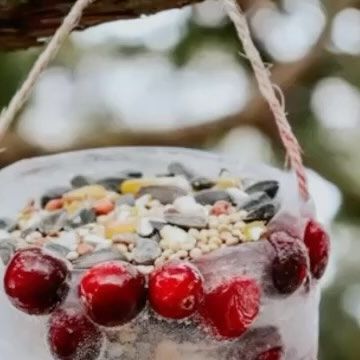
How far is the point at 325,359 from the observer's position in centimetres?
87

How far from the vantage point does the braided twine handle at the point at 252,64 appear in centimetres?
41

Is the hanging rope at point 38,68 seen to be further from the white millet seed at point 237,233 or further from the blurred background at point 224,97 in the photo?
the blurred background at point 224,97

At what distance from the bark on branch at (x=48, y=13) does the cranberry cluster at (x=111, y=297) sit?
13 cm

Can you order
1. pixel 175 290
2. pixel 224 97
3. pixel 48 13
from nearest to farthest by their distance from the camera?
1. pixel 175 290
2. pixel 48 13
3. pixel 224 97

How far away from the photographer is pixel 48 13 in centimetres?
48

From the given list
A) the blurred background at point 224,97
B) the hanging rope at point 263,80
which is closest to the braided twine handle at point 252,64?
the hanging rope at point 263,80

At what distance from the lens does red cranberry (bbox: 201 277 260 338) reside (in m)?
0.39

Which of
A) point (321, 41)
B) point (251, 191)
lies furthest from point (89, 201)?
point (321, 41)

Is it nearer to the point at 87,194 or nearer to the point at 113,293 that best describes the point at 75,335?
the point at 113,293

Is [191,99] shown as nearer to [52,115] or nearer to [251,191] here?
[52,115]

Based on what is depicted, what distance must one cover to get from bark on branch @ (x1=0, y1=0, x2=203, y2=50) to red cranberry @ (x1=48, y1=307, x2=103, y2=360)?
0.50ft

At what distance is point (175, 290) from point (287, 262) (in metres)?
0.06

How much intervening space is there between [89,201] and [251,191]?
0.08m

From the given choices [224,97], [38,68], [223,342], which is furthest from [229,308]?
[224,97]
